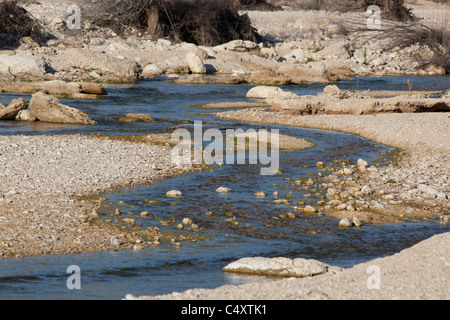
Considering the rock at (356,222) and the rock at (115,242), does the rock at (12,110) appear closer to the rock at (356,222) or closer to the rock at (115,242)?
the rock at (115,242)

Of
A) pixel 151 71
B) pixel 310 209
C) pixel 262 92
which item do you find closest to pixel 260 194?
pixel 310 209

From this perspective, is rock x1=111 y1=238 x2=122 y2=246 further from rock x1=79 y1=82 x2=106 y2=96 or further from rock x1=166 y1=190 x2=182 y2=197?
rock x1=79 y1=82 x2=106 y2=96

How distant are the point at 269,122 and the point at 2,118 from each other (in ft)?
20.1

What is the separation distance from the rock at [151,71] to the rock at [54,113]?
31.0ft

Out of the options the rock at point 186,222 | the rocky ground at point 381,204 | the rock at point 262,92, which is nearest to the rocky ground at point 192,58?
the rock at point 262,92

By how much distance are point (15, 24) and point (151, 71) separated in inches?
248

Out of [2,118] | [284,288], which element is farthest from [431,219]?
[2,118]

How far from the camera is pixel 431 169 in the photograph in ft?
35.2

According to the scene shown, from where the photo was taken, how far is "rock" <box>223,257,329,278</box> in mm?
6125

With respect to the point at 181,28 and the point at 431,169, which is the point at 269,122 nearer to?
the point at 431,169

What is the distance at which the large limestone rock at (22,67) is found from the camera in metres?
21.9

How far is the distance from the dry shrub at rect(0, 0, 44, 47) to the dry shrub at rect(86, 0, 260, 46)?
4.09 m

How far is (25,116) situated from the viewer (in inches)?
597

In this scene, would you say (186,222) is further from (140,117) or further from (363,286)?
(140,117)
